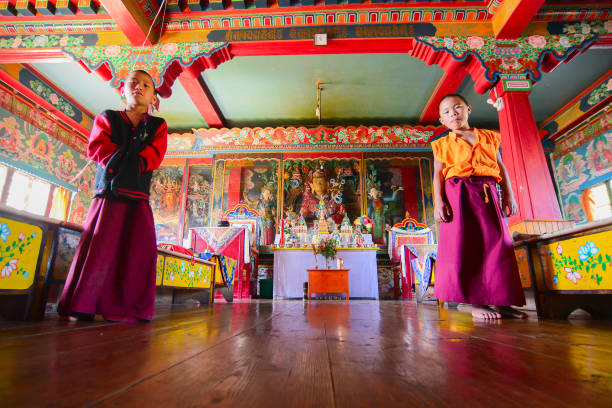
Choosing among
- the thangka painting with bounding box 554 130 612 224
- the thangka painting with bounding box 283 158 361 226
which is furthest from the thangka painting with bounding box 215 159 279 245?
the thangka painting with bounding box 554 130 612 224

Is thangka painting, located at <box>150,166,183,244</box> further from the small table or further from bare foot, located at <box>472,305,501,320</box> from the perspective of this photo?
bare foot, located at <box>472,305,501,320</box>

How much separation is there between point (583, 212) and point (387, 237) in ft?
14.0

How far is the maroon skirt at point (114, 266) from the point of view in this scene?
1373 mm

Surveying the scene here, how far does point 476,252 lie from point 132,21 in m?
4.75

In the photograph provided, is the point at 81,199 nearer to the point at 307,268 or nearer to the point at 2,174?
the point at 2,174

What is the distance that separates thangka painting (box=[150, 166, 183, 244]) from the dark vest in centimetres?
656

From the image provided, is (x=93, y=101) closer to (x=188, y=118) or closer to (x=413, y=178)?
(x=188, y=118)

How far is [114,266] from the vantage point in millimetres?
1469

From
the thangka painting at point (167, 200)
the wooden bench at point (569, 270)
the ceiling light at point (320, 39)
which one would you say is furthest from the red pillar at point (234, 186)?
the wooden bench at point (569, 270)

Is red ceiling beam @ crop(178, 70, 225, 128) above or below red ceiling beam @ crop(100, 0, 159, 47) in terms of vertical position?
above

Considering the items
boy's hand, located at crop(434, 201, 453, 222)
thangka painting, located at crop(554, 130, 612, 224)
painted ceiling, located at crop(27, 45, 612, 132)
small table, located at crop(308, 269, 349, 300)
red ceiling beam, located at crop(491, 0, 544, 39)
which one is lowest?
small table, located at crop(308, 269, 349, 300)

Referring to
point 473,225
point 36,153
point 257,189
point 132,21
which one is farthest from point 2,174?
point 473,225

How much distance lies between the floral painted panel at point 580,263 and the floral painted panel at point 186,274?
2.70 meters

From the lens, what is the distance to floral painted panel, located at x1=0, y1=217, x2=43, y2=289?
1348mm
